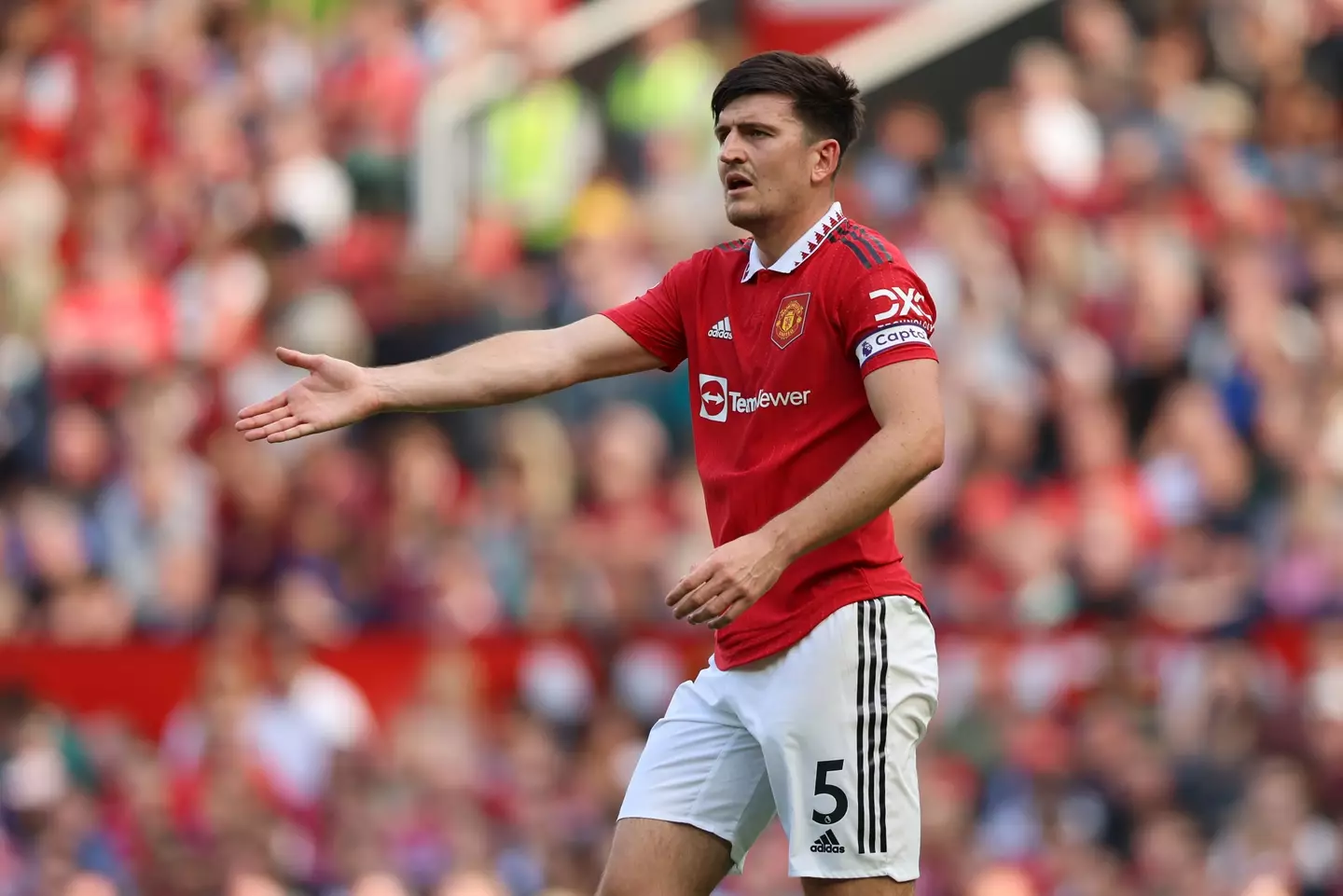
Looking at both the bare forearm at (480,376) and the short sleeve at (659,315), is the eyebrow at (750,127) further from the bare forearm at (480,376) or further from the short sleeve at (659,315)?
the bare forearm at (480,376)

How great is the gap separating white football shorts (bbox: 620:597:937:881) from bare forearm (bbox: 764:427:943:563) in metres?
0.42

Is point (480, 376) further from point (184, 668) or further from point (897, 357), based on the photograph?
Answer: point (184, 668)

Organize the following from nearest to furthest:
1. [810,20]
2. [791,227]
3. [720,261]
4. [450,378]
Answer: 1. [791,227]
2. [450,378]
3. [720,261]
4. [810,20]

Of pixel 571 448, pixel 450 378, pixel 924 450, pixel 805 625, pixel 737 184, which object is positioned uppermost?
pixel 571 448

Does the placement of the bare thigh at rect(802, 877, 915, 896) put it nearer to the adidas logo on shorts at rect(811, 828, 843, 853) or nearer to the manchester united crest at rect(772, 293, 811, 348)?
the adidas logo on shorts at rect(811, 828, 843, 853)

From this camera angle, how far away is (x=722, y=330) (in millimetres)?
5961

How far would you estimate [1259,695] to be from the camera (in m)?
10.9

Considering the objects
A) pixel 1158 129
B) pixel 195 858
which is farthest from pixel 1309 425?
pixel 195 858

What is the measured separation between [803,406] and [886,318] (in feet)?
1.09

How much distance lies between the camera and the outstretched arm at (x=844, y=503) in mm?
5234

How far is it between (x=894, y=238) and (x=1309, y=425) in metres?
3.18

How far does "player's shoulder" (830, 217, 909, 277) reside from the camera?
18.7 feet

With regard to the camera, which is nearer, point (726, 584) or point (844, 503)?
point (726, 584)

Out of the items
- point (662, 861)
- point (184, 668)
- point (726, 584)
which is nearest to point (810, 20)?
point (184, 668)
